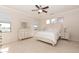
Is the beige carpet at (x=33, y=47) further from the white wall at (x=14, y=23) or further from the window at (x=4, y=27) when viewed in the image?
the window at (x=4, y=27)

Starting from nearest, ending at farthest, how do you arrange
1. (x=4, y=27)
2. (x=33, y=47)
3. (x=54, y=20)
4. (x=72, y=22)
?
1. (x=4, y=27)
2. (x=54, y=20)
3. (x=33, y=47)
4. (x=72, y=22)

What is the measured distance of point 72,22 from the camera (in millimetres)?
2068

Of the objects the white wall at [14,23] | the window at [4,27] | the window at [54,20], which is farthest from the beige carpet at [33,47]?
the window at [54,20]

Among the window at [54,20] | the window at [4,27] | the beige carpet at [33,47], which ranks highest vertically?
the window at [54,20]

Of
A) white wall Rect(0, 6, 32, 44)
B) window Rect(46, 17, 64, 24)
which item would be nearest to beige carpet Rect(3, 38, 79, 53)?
white wall Rect(0, 6, 32, 44)

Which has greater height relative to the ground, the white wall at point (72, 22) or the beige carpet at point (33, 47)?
the white wall at point (72, 22)

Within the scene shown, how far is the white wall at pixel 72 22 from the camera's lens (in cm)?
182

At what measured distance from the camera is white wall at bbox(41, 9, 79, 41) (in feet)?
5.96

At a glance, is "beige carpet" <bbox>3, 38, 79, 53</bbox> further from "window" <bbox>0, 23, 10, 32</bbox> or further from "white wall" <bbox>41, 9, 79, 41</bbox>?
"window" <bbox>0, 23, 10, 32</bbox>

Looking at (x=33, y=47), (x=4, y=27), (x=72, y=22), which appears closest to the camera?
(x=4, y=27)

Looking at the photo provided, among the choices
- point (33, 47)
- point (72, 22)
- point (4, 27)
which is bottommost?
point (33, 47)

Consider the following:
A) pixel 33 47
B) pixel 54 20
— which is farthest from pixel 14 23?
pixel 54 20

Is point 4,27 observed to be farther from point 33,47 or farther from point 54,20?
point 54,20
